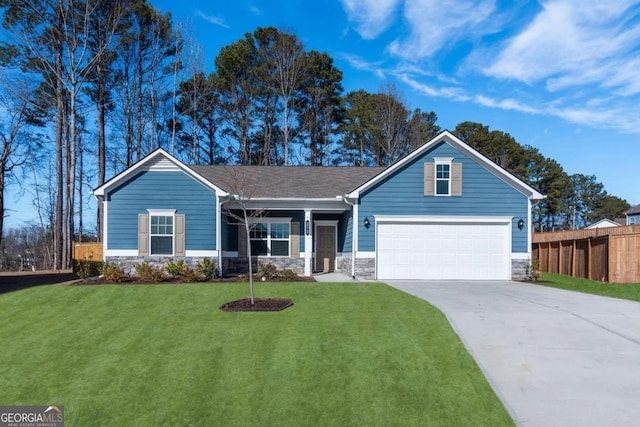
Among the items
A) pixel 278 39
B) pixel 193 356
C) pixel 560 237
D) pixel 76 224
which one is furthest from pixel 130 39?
pixel 560 237

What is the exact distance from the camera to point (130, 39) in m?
25.7

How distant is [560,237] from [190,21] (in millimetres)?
25636

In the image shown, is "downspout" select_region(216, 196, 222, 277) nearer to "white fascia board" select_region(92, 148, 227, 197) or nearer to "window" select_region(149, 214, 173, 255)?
A: "white fascia board" select_region(92, 148, 227, 197)

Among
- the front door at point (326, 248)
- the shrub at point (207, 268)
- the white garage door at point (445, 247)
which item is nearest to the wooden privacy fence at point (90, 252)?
the shrub at point (207, 268)

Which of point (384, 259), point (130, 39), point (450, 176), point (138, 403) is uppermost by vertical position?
point (130, 39)

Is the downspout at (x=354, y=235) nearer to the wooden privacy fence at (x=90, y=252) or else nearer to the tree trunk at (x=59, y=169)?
the wooden privacy fence at (x=90, y=252)

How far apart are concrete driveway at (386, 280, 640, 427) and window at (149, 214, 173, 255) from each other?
908cm

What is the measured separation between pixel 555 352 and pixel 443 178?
9.36m

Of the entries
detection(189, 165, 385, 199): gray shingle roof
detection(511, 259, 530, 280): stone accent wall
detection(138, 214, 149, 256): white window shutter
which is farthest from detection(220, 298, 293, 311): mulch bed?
detection(511, 259, 530, 280): stone accent wall

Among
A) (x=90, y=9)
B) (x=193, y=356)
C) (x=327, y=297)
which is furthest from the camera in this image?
(x=90, y=9)

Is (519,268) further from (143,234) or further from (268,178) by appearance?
(143,234)

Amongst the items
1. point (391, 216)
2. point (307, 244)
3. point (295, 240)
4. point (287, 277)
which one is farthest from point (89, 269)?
point (391, 216)

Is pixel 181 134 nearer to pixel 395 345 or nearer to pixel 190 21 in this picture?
pixel 190 21

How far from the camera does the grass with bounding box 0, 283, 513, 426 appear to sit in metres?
5.29
